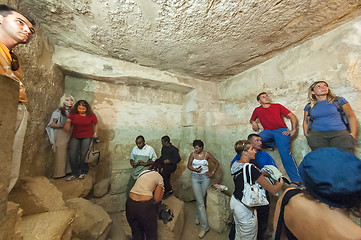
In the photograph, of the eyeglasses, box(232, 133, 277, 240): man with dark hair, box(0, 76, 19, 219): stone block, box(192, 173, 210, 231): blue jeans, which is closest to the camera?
box(0, 76, 19, 219): stone block

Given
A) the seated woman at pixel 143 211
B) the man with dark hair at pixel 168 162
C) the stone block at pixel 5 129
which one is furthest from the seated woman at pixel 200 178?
the stone block at pixel 5 129

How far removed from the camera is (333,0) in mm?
1820

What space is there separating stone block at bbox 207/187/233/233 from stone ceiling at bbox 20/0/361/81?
3.13 m

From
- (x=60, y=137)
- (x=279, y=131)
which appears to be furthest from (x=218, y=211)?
(x=60, y=137)

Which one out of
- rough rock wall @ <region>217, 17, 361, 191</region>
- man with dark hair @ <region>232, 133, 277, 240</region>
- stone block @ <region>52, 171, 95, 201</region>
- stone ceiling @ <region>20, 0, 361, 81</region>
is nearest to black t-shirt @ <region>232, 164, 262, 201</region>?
man with dark hair @ <region>232, 133, 277, 240</region>

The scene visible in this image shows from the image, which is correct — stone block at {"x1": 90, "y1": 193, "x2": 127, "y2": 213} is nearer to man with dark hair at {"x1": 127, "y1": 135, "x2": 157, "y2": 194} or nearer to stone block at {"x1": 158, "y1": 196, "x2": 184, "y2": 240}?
man with dark hair at {"x1": 127, "y1": 135, "x2": 157, "y2": 194}

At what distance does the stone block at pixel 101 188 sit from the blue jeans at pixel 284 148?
3.68 m

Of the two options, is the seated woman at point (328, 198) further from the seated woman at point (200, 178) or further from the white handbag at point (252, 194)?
the seated woman at point (200, 178)

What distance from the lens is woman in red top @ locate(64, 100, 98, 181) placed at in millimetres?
2861

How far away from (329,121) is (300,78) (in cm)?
107

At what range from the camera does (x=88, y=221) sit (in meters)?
2.25

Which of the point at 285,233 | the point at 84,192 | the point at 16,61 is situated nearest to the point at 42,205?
the point at 84,192

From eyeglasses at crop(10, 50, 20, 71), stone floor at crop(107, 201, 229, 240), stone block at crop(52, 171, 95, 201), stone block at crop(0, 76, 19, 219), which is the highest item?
eyeglasses at crop(10, 50, 20, 71)

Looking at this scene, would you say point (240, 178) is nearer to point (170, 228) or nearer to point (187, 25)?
point (170, 228)
